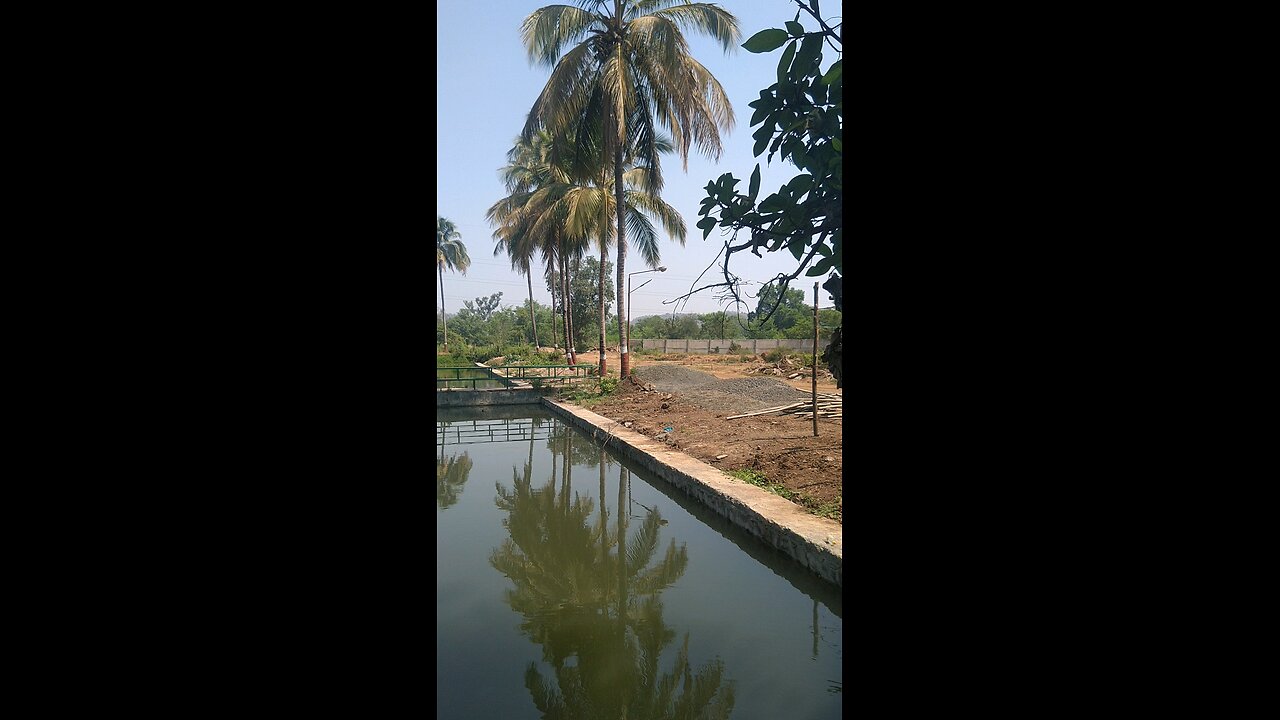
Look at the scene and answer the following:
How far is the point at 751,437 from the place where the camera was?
8.45 m

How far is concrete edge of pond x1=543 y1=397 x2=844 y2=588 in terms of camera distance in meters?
4.41

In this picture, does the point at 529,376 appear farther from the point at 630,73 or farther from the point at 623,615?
Answer: the point at 623,615

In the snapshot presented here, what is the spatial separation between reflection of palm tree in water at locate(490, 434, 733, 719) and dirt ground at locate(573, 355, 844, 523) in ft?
3.70

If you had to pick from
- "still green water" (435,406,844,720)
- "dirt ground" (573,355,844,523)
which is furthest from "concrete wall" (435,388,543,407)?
"still green water" (435,406,844,720)

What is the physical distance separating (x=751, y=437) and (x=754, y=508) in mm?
3158

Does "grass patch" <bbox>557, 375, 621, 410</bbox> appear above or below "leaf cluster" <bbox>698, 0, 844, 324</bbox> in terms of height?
below

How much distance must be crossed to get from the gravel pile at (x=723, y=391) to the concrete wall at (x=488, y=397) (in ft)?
8.92

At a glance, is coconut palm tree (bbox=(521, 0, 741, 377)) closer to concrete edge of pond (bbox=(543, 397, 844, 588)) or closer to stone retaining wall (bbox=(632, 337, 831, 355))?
concrete edge of pond (bbox=(543, 397, 844, 588))

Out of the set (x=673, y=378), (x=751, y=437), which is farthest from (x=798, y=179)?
(x=673, y=378)

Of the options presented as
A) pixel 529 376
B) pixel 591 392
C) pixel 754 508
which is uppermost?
pixel 529 376

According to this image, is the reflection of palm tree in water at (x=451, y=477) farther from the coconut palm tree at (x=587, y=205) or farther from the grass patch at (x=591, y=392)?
the coconut palm tree at (x=587, y=205)
